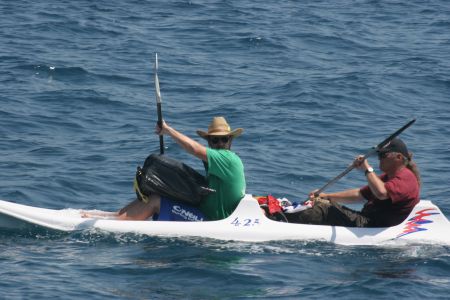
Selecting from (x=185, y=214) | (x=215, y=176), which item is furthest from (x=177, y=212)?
(x=215, y=176)

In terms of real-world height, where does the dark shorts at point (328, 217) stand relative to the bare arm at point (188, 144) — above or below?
below

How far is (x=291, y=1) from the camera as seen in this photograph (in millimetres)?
26766

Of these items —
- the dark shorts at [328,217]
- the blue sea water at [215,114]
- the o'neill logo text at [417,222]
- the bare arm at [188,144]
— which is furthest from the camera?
the dark shorts at [328,217]

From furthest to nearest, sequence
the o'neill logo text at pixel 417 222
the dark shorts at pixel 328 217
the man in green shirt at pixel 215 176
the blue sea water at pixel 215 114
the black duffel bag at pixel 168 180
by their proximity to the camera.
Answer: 1. the dark shorts at pixel 328 217
2. the o'neill logo text at pixel 417 222
3. the black duffel bag at pixel 168 180
4. the man in green shirt at pixel 215 176
5. the blue sea water at pixel 215 114

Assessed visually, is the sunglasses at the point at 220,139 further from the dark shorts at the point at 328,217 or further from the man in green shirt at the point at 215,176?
the dark shorts at the point at 328,217

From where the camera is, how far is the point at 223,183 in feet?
35.9

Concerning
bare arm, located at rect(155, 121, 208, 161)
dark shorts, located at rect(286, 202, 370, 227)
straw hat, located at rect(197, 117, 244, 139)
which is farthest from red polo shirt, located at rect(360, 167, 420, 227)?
bare arm, located at rect(155, 121, 208, 161)

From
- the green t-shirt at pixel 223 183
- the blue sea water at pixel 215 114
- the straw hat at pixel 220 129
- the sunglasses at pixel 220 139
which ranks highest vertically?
the straw hat at pixel 220 129

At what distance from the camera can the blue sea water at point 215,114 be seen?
32.2 feet

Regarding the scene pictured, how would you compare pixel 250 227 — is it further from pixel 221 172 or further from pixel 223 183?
pixel 221 172

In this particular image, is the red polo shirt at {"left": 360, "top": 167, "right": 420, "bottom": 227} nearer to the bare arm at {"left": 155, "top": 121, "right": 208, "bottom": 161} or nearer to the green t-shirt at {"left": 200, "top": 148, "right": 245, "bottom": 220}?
the green t-shirt at {"left": 200, "top": 148, "right": 245, "bottom": 220}

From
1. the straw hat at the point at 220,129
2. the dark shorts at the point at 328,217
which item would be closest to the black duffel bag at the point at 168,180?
the straw hat at the point at 220,129

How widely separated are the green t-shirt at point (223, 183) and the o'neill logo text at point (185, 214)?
0.32ft

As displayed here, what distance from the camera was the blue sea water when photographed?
9820 mm
